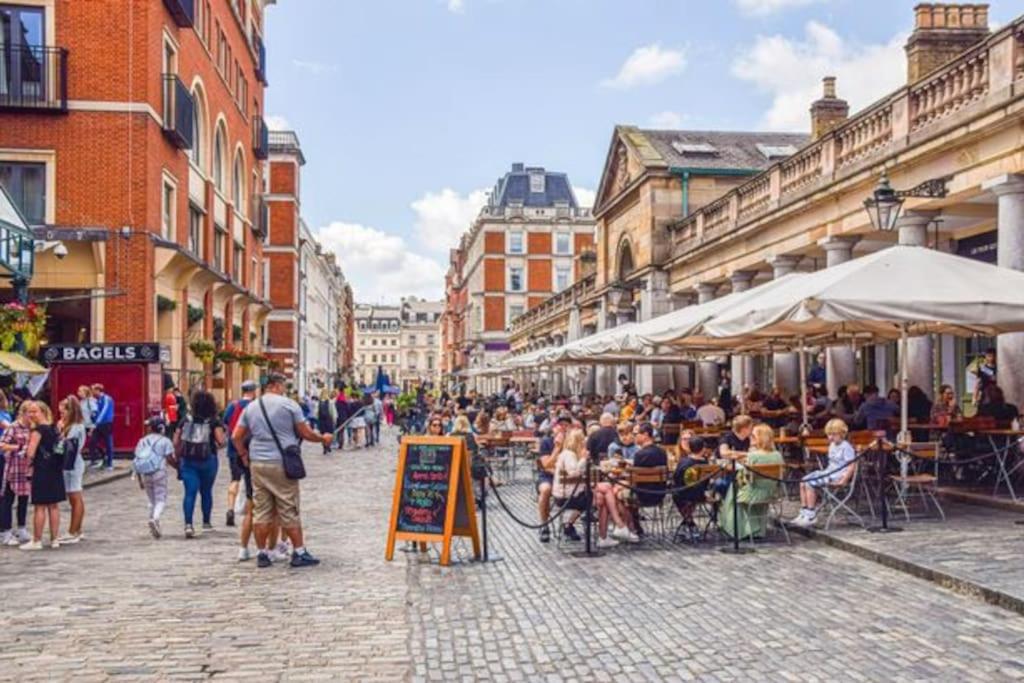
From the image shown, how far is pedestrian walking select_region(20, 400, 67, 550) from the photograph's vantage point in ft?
37.2

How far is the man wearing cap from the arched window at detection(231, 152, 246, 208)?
1267 inches

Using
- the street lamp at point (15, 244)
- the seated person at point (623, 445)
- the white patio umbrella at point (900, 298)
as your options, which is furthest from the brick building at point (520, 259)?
the white patio umbrella at point (900, 298)

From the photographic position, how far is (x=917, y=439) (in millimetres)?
14898

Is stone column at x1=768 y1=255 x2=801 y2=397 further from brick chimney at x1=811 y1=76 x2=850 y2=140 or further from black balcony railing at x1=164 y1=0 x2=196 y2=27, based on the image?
black balcony railing at x1=164 y1=0 x2=196 y2=27

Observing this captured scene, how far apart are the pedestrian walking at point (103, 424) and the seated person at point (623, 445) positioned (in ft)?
37.8

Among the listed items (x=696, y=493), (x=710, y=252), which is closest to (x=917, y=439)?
(x=696, y=493)

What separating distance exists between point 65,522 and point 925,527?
10.4m

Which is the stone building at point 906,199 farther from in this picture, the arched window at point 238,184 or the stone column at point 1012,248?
the arched window at point 238,184

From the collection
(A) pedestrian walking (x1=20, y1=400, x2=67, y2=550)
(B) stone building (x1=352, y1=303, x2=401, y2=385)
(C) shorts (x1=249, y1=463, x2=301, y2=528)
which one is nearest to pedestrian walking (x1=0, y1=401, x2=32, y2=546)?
(A) pedestrian walking (x1=20, y1=400, x2=67, y2=550)

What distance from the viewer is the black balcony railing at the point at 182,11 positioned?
92.2ft

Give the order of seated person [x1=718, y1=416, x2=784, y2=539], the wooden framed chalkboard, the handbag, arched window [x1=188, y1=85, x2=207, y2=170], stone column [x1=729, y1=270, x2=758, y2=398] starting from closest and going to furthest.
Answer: the handbag
the wooden framed chalkboard
seated person [x1=718, y1=416, x2=784, y2=539]
stone column [x1=729, y1=270, x2=758, y2=398]
arched window [x1=188, y1=85, x2=207, y2=170]

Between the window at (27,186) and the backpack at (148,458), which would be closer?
the backpack at (148,458)

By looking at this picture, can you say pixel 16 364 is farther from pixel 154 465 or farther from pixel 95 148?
pixel 95 148

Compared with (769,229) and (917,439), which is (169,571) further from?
(769,229)
